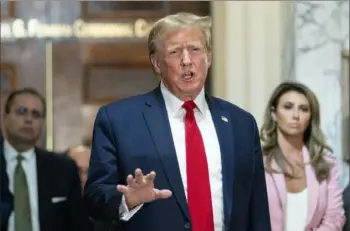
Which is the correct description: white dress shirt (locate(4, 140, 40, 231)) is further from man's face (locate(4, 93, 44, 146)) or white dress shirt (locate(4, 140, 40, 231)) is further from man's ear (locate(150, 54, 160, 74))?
man's ear (locate(150, 54, 160, 74))

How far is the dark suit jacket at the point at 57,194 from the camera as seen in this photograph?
2.13 m

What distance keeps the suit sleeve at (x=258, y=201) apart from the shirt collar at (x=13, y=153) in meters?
0.80

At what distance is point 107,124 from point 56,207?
0.65m

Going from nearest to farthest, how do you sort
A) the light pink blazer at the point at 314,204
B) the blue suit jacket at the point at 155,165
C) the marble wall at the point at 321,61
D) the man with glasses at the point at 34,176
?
the blue suit jacket at the point at 155,165 < the light pink blazer at the point at 314,204 < the man with glasses at the point at 34,176 < the marble wall at the point at 321,61

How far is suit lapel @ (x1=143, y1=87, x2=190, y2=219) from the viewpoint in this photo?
154cm

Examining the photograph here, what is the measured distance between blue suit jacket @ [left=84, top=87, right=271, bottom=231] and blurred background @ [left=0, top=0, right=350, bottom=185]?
2.74 feet

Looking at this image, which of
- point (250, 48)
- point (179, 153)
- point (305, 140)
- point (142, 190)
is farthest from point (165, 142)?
point (250, 48)

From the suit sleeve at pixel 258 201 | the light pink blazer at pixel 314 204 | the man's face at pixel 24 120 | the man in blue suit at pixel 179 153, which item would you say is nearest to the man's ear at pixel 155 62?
the man in blue suit at pixel 179 153

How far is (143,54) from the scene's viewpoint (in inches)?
102

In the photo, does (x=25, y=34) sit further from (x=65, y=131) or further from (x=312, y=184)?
(x=312, y=184)

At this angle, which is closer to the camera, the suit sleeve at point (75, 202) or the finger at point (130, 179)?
the finger at point (130, 179)

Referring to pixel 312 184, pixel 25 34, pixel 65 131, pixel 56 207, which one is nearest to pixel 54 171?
pixel 56 207

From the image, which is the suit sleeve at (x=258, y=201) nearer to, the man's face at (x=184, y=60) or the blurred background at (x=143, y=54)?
the man's face at (x=184, y=60)

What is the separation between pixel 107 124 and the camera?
5.16 feet
